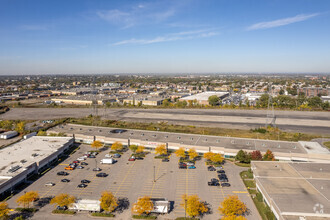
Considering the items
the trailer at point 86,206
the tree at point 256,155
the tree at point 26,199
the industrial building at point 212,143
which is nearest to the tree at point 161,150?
the industrial building at point 212,143

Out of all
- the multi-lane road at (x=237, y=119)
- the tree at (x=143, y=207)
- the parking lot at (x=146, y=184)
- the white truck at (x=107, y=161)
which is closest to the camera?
the tree at (x=143, y=207)

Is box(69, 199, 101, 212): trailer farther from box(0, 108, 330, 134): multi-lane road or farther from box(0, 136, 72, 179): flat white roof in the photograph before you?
box(0, 108, 330, 134): multi-lane road

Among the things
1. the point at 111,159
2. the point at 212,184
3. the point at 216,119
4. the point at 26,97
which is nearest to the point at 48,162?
the point at 111,159

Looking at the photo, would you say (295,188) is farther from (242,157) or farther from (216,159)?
(216,159)

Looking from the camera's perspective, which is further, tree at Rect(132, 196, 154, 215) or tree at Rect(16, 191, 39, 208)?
tree at Rect(16, 191, 39, 208)

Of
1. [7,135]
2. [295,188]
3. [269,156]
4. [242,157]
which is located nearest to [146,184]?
[242,157]

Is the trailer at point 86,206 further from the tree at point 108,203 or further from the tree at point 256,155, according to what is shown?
the tree at point 256,155

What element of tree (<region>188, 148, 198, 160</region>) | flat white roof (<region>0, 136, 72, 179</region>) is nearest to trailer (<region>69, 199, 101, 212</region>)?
flat white roof (<region>0, 136, 72, 179</region>)
